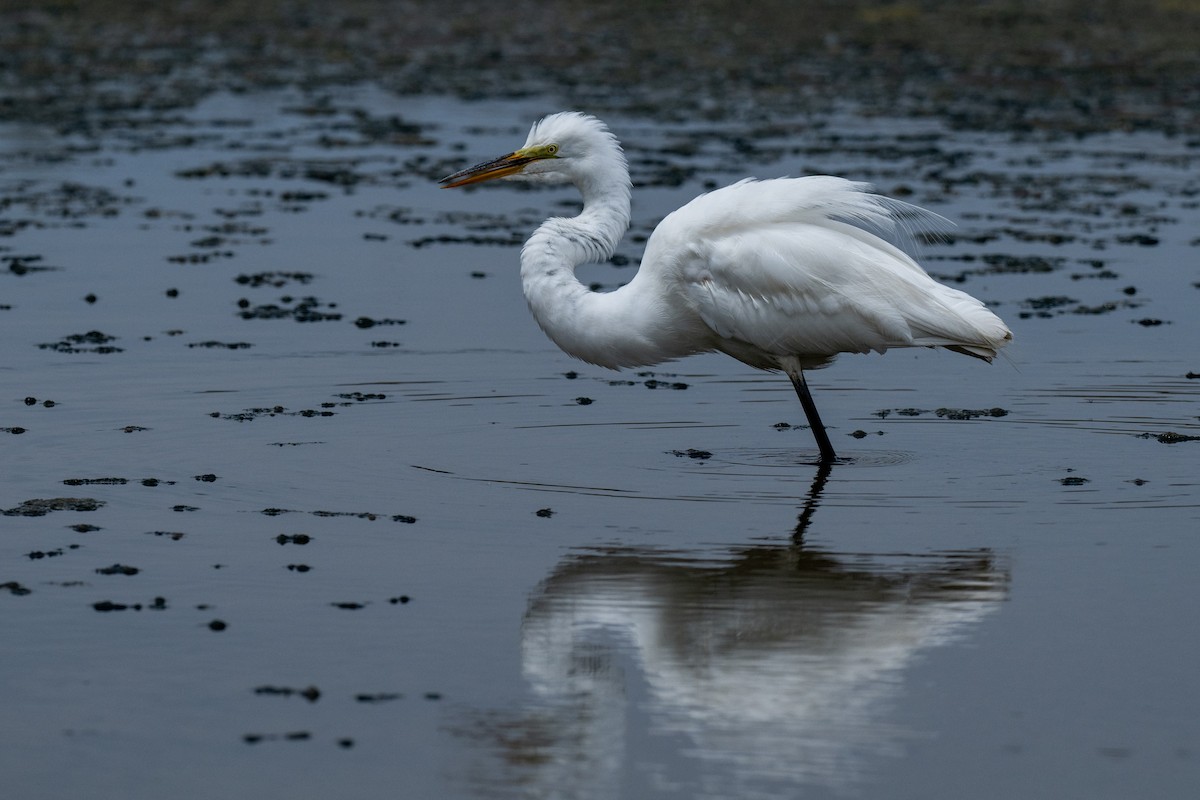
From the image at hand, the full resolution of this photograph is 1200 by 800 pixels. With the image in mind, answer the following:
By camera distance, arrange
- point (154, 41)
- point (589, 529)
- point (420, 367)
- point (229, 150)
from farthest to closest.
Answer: point (154, 41), point (229, 150), point (420, 367), point (589, 529)

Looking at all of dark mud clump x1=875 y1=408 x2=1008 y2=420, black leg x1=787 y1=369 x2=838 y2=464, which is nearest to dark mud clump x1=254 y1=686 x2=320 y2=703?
black leg x1=787 y1=369 x2=838 y2=464

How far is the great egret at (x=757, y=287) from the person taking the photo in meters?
10.1

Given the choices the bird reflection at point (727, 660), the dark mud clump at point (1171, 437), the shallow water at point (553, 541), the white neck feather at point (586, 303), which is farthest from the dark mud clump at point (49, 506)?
the dark mud clump at point (1171, 437)

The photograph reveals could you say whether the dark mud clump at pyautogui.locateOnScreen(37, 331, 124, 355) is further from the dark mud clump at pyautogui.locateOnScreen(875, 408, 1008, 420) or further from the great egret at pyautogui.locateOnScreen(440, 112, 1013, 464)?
the dark mud clump at pyautogui.locateOnScreen(875, 408, 1008, 420)

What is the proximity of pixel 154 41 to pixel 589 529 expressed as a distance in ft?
109

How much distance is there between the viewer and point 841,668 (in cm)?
698

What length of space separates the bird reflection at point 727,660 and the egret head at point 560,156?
2733 millimetres

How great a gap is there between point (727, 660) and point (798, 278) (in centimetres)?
338

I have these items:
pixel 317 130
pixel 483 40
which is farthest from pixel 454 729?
pixel 483 40

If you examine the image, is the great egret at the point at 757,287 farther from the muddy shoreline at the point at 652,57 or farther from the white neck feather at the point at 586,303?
the muddy shoreline at the point at 652,57

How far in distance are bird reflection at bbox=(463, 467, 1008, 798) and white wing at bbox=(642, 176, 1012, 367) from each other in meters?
1.55

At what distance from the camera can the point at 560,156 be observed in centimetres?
1087

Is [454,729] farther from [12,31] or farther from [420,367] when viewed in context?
[12,31]

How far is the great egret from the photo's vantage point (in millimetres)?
10055
